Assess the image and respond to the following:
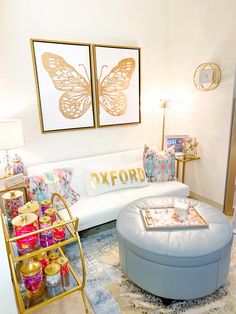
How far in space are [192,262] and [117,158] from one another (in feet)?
5.44

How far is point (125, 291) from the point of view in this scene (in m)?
1.74

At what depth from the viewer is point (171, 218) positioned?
73.5 inches

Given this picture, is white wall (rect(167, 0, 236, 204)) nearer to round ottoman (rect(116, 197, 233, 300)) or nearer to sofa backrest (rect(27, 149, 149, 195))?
sofa backrest (rect(27, 149, 149, 195))

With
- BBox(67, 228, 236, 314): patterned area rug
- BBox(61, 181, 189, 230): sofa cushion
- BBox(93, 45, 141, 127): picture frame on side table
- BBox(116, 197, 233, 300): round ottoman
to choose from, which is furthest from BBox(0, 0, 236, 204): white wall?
BBox(116, 197, 233, 300): round ottoman

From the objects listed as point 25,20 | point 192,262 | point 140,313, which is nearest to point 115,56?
point 25,20

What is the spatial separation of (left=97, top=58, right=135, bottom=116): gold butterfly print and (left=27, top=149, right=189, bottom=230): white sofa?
0.59 m

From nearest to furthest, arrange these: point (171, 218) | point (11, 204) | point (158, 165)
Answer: point (11, 204) < point (171, 218) < point (158, 165)

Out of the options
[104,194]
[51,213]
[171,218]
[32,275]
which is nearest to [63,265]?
[32,275]

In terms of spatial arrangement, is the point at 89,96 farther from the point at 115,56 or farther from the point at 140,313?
the point at 140,313

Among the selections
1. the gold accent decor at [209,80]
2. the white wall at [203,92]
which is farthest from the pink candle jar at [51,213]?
the gold accent decor at [209,80]

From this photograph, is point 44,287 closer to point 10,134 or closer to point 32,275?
point 32,275

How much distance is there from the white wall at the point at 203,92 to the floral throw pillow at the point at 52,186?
66.6 inches

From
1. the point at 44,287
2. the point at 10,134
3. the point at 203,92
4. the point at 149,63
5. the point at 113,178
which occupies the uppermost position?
the point at 149,63

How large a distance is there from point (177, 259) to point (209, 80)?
Result: 2055 millimetres
